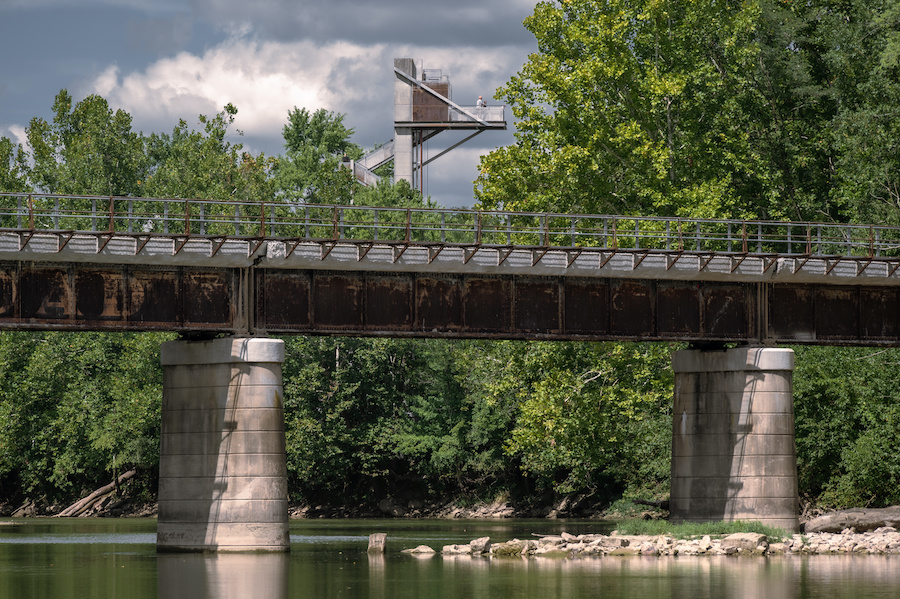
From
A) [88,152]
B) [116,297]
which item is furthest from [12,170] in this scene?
[116,297]

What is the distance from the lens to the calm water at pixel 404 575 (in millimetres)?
29719

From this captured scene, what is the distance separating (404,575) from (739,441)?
1762cm

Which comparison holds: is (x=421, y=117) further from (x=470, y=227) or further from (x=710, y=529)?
(x=710, y=529)

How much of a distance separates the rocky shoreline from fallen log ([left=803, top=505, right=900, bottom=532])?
375 centimetres

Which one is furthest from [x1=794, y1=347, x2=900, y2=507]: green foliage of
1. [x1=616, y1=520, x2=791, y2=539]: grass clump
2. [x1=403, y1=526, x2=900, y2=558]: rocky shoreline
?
[x1=616, y1=520, x2=791, y2=539]: grass clump

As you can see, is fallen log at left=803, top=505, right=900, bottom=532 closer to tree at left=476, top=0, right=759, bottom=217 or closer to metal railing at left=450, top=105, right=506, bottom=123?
tree at left=476, top=0, right=759, bottom=217

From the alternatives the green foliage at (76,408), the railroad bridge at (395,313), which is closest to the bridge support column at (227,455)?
the railroad bridge at (395,313)

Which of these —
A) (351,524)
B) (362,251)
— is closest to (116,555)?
(362,251)

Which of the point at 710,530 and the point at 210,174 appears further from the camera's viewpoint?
the point at 210,174

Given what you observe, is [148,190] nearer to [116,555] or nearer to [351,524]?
[351,524]

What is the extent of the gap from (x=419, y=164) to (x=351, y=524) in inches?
1790

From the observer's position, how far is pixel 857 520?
49.7m

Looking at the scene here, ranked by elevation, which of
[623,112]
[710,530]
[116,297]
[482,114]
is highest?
[482,114]

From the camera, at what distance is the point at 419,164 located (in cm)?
11044
